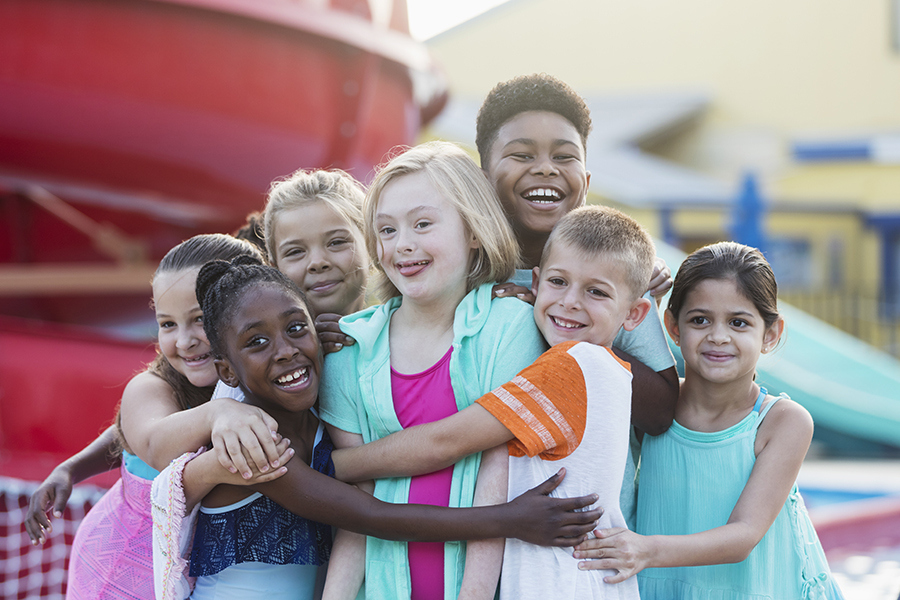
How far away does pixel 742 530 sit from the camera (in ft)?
4.54

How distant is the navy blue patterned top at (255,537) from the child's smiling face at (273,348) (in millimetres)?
163

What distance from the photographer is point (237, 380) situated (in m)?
1.44

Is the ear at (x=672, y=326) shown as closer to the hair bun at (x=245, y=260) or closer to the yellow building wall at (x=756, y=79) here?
the hair bun at (x=245, y=260)

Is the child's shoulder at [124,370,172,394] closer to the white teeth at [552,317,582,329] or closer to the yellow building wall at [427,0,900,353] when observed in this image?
the white teeth at [552,317,582,329]

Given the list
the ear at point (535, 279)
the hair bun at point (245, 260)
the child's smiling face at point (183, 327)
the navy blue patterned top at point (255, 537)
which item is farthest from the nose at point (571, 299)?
the child's smiling face at point (183, 327)

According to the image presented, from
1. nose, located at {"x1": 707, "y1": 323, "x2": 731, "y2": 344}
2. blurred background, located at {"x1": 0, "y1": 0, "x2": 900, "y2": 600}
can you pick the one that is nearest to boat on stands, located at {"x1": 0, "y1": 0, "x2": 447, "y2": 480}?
blurred background, located at {"x1": 0, "y1": 0, "x2": 900, "y2": 600}

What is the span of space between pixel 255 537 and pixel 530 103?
3.55ft

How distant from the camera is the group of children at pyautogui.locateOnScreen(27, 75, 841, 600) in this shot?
1291mm

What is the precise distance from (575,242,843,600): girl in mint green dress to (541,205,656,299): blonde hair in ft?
0.59

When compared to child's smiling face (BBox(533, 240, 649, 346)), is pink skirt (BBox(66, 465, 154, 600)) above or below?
below

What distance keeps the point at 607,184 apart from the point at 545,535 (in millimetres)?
10498

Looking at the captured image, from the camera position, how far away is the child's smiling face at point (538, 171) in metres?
1.63

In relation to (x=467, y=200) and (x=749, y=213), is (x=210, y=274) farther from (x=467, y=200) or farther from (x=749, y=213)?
(x=749, y=213)

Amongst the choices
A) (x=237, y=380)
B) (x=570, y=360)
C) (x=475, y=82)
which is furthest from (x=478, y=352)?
(x=475, y=82)
